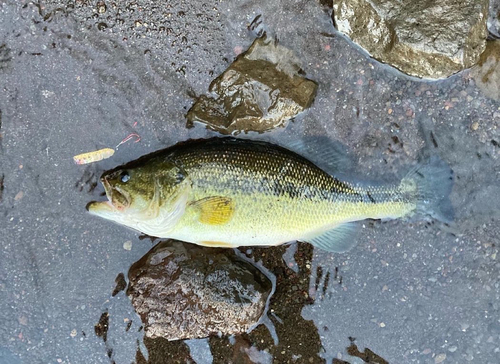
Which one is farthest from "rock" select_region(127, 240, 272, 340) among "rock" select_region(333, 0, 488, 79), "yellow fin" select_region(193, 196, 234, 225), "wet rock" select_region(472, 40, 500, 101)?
"wet rock" select_region(472, 40, 500, 101)

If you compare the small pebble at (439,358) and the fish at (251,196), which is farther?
the small pebble at (439,358)

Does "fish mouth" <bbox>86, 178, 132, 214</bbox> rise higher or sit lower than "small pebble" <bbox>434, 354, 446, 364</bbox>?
higher

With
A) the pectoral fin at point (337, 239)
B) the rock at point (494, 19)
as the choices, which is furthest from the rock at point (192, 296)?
the rock at point (494, 19)

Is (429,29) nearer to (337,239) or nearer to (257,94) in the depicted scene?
(257,94)

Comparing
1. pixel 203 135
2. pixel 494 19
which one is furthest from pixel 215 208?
pixel 494 19

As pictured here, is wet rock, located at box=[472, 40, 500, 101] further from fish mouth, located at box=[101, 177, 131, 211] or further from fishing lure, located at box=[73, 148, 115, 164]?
fishing lure, located at box=[73, 148, 115, 164]

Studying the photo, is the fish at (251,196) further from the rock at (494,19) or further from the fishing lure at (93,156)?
the rock at (494,19)
